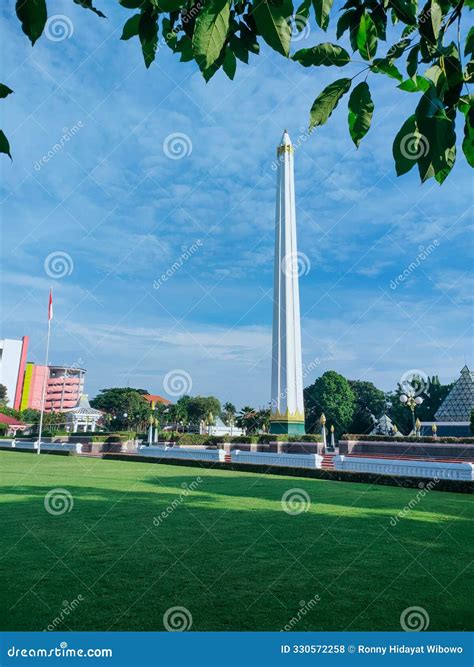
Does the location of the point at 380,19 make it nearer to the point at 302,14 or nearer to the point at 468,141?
the point at 302,14

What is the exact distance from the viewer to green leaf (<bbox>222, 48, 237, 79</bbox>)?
96.8 inches

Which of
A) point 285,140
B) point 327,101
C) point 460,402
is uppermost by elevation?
point 285,140

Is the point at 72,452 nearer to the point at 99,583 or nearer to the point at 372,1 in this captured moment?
the point at 99,583

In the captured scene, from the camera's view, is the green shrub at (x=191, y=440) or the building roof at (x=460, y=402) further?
the building roof at (x=460, y=402)

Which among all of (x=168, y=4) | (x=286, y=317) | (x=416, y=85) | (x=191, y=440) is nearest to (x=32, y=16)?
(x=168, y=4)

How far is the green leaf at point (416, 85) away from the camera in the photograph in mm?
1881

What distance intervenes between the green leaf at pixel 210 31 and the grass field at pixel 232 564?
418cm

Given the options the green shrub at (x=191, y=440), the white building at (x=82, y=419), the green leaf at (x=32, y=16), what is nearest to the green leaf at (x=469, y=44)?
the green leaf at (x=32, y=16)

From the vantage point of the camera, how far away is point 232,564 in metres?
6.16

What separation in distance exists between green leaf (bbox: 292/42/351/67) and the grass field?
411cm

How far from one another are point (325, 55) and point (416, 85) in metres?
0.39

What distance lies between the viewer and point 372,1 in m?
2.54

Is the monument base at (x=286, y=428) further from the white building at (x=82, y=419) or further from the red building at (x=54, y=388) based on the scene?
the red building at (x=54, y=388)

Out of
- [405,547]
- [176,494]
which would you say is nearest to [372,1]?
[405,547]
